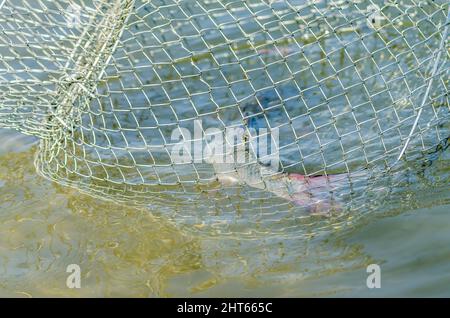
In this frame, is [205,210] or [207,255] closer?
[207,255]

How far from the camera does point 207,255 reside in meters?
3.28

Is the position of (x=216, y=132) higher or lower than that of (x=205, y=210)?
higher

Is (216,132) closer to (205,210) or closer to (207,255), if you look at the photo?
(205,210)

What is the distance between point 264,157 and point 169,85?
1.25 meters

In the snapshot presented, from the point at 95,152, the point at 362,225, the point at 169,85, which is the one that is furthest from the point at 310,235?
the point at 169,85

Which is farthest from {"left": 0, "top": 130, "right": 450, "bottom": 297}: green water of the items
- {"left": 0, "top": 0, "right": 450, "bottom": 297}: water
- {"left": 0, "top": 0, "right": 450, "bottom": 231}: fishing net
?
{"left": 0, "top": 0, "right": 450, "bottom": 231}: fishing net

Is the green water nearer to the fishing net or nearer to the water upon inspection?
the water

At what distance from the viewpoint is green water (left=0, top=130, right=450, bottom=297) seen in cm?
305

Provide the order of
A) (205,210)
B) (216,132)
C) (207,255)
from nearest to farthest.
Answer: (207,255) < (205,210) < (216,132)

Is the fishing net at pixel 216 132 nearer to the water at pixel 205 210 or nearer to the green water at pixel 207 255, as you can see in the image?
the water at pixel 205 210

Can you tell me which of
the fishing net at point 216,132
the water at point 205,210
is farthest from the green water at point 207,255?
the fishing net at point 216,132

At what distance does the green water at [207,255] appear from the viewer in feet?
10.0

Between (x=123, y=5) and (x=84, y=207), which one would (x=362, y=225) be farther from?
(x=123, y=5)

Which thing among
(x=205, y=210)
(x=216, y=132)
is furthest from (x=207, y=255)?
(x=216, y=132)
